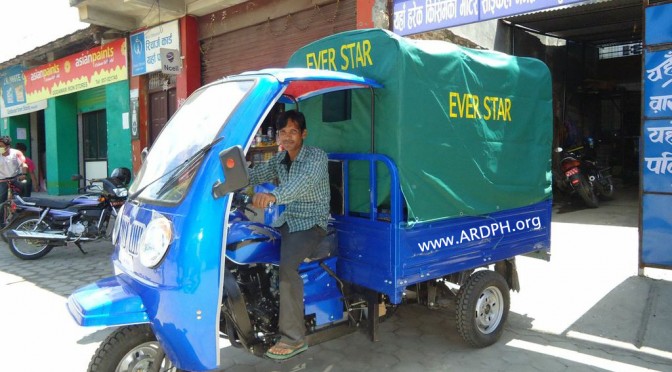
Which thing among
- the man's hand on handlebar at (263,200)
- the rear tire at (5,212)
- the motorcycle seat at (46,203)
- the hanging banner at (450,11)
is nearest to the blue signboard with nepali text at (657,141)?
the hanging banner at (450,11)

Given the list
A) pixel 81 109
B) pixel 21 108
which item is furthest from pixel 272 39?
pixel 21 108

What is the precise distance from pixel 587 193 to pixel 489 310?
6.53 metres

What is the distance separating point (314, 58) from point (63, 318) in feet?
10.7

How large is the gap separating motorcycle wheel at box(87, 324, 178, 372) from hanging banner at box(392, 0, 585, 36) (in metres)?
4.88


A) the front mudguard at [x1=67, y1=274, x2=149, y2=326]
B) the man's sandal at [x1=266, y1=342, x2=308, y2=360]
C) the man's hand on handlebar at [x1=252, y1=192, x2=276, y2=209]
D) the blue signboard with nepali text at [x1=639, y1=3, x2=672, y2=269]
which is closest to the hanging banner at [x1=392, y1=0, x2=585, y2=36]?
the blue signboard with nepali text at [x1=639, y1=3, x2=672, y2=269]

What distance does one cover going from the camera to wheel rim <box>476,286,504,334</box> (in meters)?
3.75

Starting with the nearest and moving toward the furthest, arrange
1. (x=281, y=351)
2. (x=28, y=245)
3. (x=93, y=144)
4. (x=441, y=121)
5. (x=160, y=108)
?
(x=281, y=351) → (x=441, y=121) → (x=28, y=245) → (x=160, y=108) → (x=93, y=144)

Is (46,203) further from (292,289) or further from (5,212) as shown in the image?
(292,289)

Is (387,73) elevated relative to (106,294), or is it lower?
elevated

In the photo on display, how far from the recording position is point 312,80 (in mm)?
2840

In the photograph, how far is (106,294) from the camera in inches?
97.9

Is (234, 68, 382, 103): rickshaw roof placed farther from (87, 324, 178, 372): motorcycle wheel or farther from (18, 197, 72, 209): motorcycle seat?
(18, 197, 72, 209): motorcycle seat

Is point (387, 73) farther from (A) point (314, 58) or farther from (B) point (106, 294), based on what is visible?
(B) point (106, 294)

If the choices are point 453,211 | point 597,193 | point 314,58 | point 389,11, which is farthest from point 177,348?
point 597,193
